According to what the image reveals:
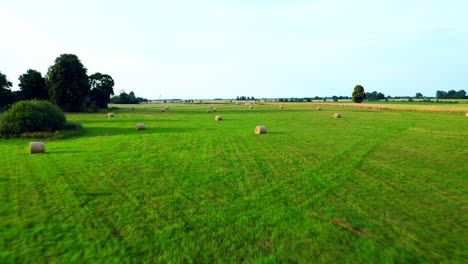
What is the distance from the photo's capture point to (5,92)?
5969cm

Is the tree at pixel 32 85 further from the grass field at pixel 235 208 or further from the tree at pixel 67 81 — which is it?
the grass field at pixel 235 208

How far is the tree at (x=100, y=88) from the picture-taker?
79.4m

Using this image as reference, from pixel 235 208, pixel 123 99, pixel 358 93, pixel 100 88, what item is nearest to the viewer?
pixel 235 208

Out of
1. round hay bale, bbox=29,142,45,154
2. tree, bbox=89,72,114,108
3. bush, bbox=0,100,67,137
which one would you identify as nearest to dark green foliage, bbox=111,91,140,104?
tree, bbox=89,72,114,108

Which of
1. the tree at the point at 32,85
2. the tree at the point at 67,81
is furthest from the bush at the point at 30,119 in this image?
the tree at the point at 32,85

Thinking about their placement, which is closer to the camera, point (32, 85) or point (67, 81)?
point (67, 81)

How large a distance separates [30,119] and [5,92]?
44.1 m

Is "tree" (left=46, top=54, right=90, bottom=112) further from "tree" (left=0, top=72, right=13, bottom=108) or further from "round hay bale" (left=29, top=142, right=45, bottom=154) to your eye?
"round hay bale" (left=29, top=142, right=45, bottom=154)

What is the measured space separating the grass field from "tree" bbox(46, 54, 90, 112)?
169 feet

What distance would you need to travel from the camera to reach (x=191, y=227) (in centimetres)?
703

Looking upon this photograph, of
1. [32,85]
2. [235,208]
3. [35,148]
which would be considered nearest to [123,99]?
[32,85]

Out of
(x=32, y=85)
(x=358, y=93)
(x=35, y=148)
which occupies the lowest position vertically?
(x=35, y=148)

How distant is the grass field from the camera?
19.6 feet

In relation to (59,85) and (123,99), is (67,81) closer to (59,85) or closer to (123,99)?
(59,85)
